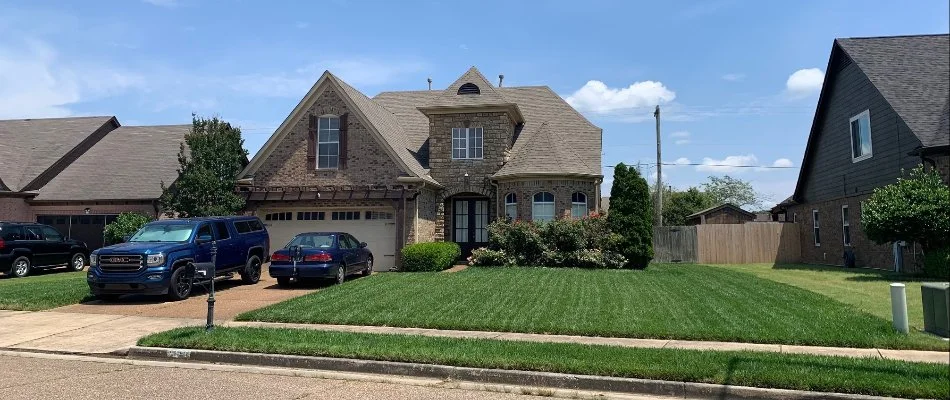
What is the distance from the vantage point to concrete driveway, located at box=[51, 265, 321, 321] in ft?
40.0

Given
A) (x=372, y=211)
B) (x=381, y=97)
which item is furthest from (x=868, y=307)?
(x=381, y=97)

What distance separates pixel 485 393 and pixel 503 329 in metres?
3.15

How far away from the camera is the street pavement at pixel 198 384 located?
21.4 ft

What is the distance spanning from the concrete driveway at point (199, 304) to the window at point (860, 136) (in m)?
18.3

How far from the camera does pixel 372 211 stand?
70.3 ft

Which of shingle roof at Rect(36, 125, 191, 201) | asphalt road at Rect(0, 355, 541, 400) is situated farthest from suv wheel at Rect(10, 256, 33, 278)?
asphalt road at Rect(0, 355, 541, 400)

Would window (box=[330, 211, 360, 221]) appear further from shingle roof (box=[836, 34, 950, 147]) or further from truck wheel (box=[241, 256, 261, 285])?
shingle roof (box=[836, 34, 950, 147])

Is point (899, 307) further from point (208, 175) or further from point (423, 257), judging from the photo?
point (208, 175)

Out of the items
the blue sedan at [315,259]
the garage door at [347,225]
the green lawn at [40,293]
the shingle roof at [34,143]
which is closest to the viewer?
the green lawn at [40,293]

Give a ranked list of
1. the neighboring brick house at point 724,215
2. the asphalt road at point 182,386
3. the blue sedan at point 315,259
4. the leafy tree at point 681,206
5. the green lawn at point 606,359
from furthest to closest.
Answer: the leafy tree at point 681,206 → the neighboring brick house at point 724,215 → the blue sedan at point 315,259 → the asphalt road at point 182,386 → the green lawn at point 606,359

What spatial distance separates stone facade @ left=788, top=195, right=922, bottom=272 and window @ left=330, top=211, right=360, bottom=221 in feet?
56.8

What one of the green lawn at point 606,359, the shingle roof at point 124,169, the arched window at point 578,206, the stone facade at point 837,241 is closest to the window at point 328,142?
the shingle roof at point 124,169

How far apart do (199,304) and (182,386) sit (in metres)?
7.02

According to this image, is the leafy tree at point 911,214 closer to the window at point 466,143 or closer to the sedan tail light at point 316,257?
the window at point 466,143
